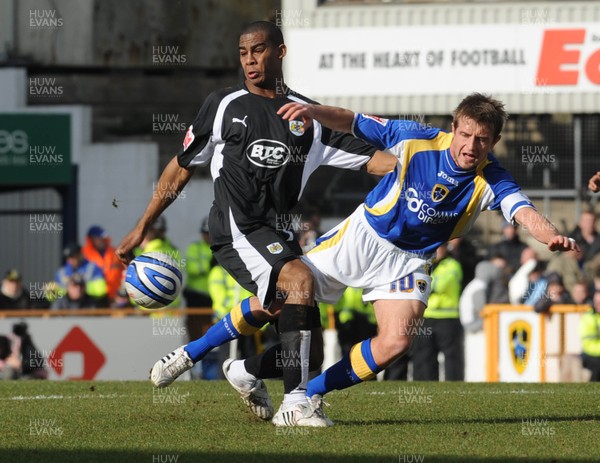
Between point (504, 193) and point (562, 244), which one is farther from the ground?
point (504, 193)

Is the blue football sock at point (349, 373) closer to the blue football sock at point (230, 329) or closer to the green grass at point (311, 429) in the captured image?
the green grass at point (311, 429)

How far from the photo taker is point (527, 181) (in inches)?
790

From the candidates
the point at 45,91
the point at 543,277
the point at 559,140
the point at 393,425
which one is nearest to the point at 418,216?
the point at 393,425

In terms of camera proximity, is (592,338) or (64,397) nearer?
(64,397)

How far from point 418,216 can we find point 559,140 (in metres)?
13.7

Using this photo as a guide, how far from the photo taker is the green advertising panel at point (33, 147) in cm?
2273

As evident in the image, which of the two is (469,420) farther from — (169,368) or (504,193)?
(169,368)

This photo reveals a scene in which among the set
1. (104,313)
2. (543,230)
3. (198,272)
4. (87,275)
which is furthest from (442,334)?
(543,230)

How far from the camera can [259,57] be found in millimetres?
8258

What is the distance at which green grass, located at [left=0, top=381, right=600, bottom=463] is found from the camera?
667 cm

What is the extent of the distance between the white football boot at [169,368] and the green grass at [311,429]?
0.68 feet

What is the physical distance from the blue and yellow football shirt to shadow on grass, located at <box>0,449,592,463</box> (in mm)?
1822

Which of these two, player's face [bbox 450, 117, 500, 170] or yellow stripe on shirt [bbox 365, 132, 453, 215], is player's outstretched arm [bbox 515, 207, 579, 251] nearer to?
player's face [bbox 450, 117, 500, 170]

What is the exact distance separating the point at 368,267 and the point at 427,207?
20.2 inches
